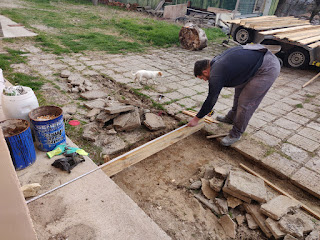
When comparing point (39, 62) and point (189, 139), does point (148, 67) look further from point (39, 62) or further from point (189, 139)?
point (189, 139)

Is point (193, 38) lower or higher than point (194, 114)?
higher

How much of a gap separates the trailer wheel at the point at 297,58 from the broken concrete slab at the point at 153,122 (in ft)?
21.7

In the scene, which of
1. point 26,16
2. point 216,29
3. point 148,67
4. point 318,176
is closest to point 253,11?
point 216,29

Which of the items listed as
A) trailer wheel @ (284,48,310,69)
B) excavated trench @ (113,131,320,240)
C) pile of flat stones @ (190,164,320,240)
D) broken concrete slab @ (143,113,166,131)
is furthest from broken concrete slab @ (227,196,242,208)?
trailer wheel @ (284,48,310,69)

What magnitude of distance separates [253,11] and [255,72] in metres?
14.5

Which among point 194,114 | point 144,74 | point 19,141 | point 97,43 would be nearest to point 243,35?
point 144,74

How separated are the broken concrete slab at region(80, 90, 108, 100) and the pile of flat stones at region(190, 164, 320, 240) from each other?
2919 millimetres

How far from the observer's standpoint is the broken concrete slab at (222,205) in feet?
9.51

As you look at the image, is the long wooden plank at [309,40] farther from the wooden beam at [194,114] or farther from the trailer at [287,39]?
the wooden beam at [194,114]

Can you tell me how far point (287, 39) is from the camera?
7676 mm

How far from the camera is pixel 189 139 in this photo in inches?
169

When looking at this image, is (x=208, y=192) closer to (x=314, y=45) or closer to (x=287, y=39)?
(x=287, y=39)

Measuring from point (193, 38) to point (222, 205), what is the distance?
25.5 ft

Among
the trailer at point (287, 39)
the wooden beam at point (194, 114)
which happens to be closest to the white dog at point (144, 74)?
the wooden beam at point (194, 114)
